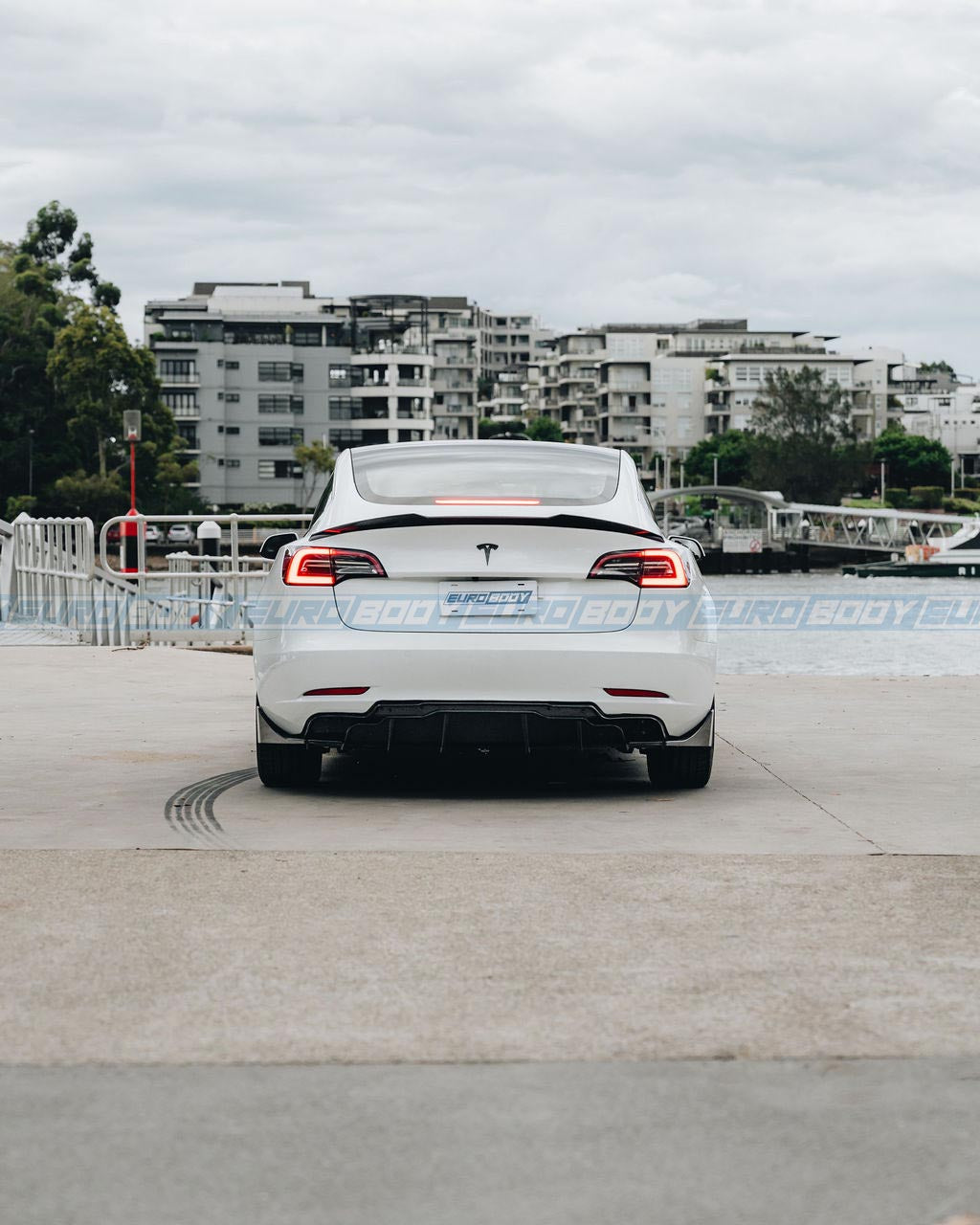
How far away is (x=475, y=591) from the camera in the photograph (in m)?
7.44

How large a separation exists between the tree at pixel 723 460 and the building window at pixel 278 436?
5697 centimetres

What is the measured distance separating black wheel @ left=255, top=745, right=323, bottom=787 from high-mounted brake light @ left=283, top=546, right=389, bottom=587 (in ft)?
2.75

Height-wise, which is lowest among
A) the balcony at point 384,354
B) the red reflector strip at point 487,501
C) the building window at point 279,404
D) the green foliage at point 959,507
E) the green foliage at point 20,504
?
the green foliage at point 959,507

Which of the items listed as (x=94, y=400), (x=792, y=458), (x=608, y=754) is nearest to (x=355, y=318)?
(x=792, y=458)

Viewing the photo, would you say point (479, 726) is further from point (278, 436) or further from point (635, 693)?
point (278, 436)

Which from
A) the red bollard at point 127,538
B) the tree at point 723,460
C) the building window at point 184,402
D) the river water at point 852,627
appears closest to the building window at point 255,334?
the building window at point 184,402

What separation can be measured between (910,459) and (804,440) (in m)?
16.6

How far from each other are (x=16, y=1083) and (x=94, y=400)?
82.4 meters

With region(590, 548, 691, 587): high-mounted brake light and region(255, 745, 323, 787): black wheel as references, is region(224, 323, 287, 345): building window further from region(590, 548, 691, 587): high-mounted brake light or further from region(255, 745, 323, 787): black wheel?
region(590, 548, 691, 587): high-mounted brake light

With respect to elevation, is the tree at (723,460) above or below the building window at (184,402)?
below

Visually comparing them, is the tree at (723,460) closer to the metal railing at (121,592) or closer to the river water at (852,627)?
the river water at (852,627)

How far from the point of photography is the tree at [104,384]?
82875mm

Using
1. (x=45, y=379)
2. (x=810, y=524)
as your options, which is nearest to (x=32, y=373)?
(x=45, y=379)

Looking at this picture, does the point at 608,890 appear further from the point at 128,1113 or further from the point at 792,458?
the point at 792,458
